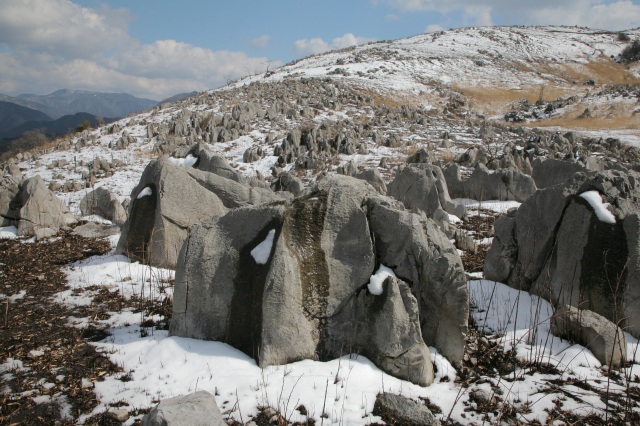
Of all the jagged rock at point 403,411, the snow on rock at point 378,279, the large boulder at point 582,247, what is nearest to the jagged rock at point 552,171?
the large boulder at point 582,247

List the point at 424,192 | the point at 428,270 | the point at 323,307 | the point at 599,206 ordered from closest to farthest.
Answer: the point at 323,307, the point at 428,270, the point at 599,206, the point at 424,192

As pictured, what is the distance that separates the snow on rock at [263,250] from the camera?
5076mm

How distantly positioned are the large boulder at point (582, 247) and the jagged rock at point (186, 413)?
4338mm

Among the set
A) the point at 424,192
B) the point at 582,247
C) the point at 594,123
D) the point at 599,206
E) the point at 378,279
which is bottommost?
the point at 378,279

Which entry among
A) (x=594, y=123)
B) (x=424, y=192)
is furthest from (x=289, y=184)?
(x=594, y=123)

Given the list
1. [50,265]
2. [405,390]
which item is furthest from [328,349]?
[50,265]

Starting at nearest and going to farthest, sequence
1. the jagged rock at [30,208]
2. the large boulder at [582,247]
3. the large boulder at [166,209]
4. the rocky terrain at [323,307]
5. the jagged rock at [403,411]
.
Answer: the jagged rock at [403,411] → the rocky terrain at [323,307] → the large boulder at [582,247] → the large boulder at [166,209] → the jagged rock at [30,208]

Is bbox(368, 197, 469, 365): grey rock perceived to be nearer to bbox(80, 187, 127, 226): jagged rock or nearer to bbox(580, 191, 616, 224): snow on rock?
bbox(580, 191, 616, 224): snow on rock

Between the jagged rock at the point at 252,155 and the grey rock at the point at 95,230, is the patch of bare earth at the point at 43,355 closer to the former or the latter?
the grey rock at the point at 95,230

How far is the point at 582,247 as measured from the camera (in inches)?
239

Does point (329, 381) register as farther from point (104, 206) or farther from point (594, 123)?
point (594, 123)

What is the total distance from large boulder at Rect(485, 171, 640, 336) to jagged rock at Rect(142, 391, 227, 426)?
14.2 ft

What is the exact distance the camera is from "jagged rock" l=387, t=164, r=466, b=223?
1323cm

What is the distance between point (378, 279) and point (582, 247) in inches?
134
